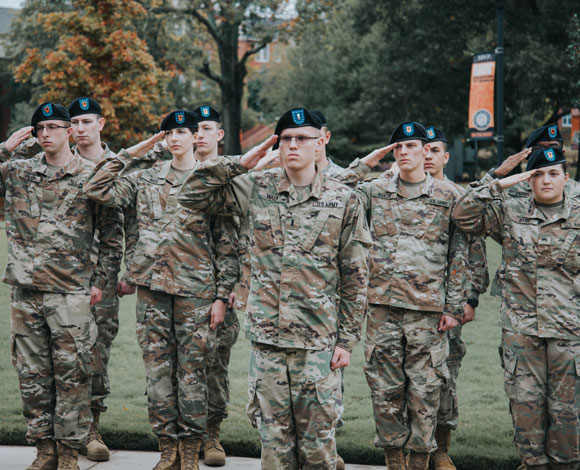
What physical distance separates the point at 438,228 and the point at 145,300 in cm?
224

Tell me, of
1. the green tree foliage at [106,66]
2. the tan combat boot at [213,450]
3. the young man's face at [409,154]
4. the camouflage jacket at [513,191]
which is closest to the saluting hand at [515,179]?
the camouflage jacket at [513,191]

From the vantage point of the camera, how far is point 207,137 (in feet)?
20.4

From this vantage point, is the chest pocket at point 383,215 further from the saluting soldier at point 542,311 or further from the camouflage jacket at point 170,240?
the camouflage jacket at point 170,240

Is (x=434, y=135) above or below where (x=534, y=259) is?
above

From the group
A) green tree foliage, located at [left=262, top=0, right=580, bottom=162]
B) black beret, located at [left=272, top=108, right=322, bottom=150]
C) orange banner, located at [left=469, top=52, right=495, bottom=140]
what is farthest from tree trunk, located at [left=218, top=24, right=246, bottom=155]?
black beret, located at [left=272, top=108, right=322, bottom=150]

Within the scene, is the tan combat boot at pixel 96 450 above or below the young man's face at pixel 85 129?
below

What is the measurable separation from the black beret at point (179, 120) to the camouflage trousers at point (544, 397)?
2.81m

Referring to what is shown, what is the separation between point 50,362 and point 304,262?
236 cm

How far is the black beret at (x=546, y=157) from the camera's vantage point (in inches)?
217

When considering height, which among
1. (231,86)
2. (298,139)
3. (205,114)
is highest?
(231,86)

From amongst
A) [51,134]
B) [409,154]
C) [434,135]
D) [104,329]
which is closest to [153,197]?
[51,134]

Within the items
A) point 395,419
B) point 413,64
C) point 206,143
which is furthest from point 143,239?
point 413,64

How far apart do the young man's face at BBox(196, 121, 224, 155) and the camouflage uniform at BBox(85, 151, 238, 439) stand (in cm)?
54

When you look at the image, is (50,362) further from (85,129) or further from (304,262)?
(304,262)
